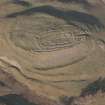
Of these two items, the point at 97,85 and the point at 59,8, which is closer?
the point at 97,85

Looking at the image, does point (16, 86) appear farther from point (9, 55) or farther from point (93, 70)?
point (93, 70)

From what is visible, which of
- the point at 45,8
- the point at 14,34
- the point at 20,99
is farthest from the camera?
the point at 45,8

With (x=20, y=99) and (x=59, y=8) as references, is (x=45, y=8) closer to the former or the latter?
(x=59, y=8)

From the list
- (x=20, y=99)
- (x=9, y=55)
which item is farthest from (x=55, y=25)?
(x=20, y=99)

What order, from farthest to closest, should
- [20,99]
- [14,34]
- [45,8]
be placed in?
[45,8] → [14,34] → [20,99]

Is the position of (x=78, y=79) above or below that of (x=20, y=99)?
above

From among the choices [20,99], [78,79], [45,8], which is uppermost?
[45,8]
